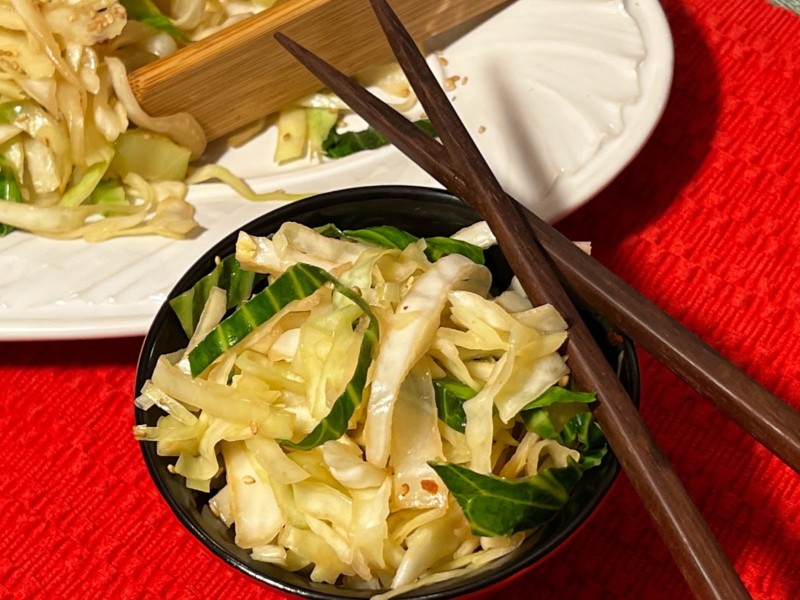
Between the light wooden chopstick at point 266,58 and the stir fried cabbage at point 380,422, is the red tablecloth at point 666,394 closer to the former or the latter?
the stir fried cabbage at point 380,422

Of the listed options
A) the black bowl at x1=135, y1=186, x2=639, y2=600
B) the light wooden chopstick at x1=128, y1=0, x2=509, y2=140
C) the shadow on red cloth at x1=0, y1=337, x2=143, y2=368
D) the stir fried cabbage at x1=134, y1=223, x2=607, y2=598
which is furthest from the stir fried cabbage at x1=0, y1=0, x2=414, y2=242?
the stir fried cabbage at x1=134, y1=223, x2=607, y2=598

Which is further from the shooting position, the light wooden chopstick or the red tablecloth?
the light wooden chopstick

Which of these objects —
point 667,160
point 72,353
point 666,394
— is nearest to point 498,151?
point 667,160

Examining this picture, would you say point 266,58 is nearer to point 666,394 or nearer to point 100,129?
point 100,129

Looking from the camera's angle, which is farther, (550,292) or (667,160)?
(667,160)

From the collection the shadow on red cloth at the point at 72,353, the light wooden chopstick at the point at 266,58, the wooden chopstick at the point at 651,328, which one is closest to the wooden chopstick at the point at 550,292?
the wooden chopstick at the point at 651,328

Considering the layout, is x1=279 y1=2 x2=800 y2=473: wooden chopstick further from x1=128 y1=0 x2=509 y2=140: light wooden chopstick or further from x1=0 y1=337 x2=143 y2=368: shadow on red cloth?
x1=0 y1=337 x2=143 y2=368: shadow on red cloth
